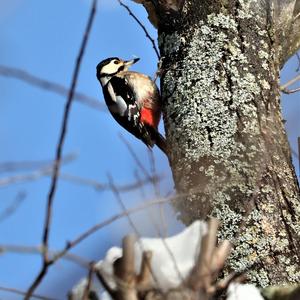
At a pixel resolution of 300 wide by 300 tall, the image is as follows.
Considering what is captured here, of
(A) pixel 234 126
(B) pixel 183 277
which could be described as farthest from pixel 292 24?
(B) pixel 183 277

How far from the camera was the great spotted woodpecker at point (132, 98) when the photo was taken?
175 inches

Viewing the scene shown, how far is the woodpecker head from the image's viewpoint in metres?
5.19

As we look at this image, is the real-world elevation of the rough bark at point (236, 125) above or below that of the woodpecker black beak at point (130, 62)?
below

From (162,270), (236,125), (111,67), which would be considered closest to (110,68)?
(111,67)

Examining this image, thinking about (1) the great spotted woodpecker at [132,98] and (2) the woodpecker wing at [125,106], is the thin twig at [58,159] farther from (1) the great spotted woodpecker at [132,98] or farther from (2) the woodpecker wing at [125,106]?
(2) the woodpecker wing at [125,106]

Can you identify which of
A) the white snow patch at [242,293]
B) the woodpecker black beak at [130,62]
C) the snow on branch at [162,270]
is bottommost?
the white snow patch at [242,293]

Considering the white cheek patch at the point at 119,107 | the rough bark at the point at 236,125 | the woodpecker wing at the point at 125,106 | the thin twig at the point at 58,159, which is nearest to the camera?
the thin twig at the point at 58,159

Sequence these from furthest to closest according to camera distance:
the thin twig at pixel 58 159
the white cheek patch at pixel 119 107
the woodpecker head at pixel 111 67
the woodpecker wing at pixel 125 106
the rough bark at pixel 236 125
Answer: the woodpecker head at pixel 111 67 → the white cheek patch at pixel 119 107 → the woodpecker wing at pixel 125 106 → the rough bark at pixel 236 125 → the thin twig at pixel 58 159

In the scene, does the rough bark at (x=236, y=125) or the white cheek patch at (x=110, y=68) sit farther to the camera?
the white cheek patch at (x=110, y=68)

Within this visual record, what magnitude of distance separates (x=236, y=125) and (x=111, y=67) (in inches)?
94.3

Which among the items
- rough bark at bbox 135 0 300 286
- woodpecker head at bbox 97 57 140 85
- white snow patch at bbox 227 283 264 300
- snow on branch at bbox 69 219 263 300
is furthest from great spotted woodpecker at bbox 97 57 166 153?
snow on branch at bbox 69 219 263 300

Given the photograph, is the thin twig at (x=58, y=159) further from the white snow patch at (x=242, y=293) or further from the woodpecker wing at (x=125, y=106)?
the woodpecker wing at (x=125, y=106)

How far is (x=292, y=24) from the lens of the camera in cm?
352

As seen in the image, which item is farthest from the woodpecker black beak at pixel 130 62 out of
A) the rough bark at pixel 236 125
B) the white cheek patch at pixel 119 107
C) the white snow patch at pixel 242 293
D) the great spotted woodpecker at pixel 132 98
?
the white snow patch at pixel 242 293
